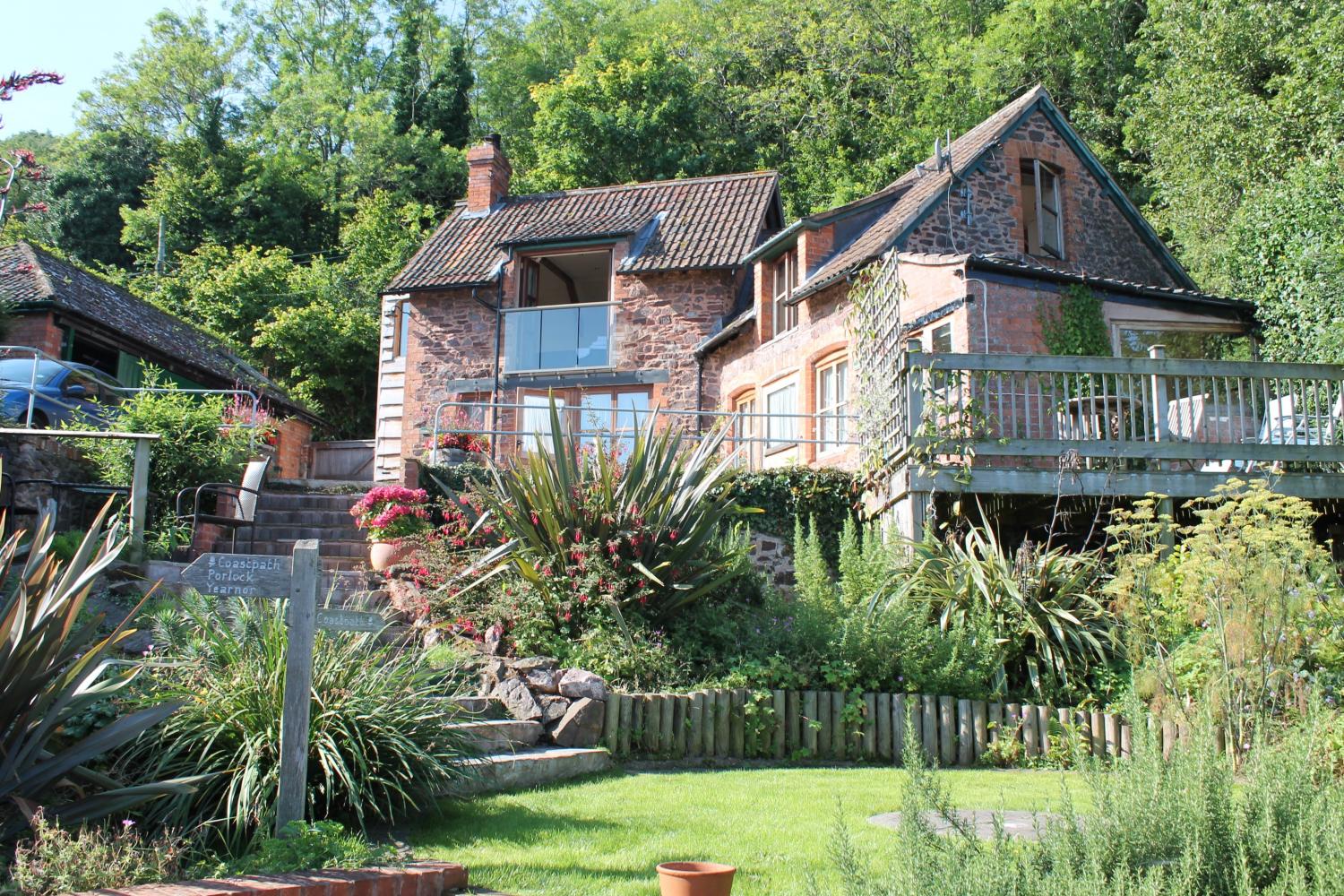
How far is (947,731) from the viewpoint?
8.35m

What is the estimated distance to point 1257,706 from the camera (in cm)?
725

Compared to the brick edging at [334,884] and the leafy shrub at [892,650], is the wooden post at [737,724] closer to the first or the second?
Result: the leafy shrub at [892,650]

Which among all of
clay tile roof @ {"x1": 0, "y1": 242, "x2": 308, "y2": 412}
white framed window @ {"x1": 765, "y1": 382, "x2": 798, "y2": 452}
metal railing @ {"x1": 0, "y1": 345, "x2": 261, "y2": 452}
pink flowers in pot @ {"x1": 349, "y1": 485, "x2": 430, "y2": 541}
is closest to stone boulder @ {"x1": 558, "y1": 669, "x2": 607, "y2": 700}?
pink flowers in pot @ {"x1": 349, "y1": 485, "x2": 430, "y2": 541}

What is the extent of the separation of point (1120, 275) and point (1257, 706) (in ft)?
40.8

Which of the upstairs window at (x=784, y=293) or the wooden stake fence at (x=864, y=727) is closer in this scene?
the wooden stake fence at (x=864, y=727)

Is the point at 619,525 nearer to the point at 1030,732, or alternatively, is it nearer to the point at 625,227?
the point at 1030,732

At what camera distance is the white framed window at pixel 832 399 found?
16734 mm

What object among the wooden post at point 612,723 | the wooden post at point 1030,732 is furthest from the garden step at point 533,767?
the wooden post at point 1030,732

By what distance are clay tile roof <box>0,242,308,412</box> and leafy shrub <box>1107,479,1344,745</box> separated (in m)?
18.3

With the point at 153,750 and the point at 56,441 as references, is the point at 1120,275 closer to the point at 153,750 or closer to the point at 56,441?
the point at 56,441

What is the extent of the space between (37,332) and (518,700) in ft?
54.6

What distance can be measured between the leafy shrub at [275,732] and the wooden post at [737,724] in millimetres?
2563

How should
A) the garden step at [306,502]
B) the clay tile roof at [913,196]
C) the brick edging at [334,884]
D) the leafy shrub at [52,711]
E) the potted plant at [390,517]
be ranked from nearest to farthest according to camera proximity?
the brick edging at [334,884] → the leafy shrub at [52,711] → the potted plant at [390,517] → the garden step at [306,502] → the clay tile roof at [913,196]

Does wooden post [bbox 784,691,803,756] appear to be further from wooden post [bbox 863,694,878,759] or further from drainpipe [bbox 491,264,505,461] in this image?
drainpipe [bbox 491,264,505,461]
